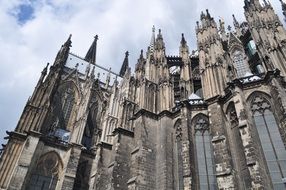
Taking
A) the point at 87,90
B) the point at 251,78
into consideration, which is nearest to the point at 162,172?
the point at 251,78

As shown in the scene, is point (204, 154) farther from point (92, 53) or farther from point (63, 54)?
point (92, 53)

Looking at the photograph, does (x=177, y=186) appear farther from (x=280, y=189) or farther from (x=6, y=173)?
(x=6, y=173)

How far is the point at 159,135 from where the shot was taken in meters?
15.5

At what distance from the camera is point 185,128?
44.5 feet

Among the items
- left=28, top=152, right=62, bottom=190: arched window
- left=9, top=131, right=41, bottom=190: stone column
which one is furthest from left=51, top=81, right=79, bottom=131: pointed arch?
left=9, top=131, right=41, bottom=190: stone column

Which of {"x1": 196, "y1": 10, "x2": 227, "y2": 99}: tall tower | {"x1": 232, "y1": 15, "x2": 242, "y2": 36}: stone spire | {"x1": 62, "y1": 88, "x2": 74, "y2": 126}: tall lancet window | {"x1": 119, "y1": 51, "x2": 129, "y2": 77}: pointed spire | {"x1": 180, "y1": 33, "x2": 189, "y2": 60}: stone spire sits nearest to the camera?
{"x1": 196, "y1": 10, "x2": 227, "y2": 99}: tall tower

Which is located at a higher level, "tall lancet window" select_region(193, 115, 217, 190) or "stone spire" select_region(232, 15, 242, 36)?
"stone spire" select_region(232, 15, 242, 36)

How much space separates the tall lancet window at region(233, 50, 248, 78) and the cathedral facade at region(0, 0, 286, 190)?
0.07 m

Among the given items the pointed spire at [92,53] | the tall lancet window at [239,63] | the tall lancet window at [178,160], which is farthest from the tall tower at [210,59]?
the pointed spire at [92,53]

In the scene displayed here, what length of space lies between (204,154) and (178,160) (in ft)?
5.18


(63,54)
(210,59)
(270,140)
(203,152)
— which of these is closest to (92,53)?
(63,54)

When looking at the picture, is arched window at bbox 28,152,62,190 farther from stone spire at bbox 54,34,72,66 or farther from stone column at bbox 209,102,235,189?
stone column at bbox 209,102,235,189

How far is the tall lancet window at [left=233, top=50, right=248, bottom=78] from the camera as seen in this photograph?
17.2 m

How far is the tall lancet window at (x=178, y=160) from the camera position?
13243 millimetres
